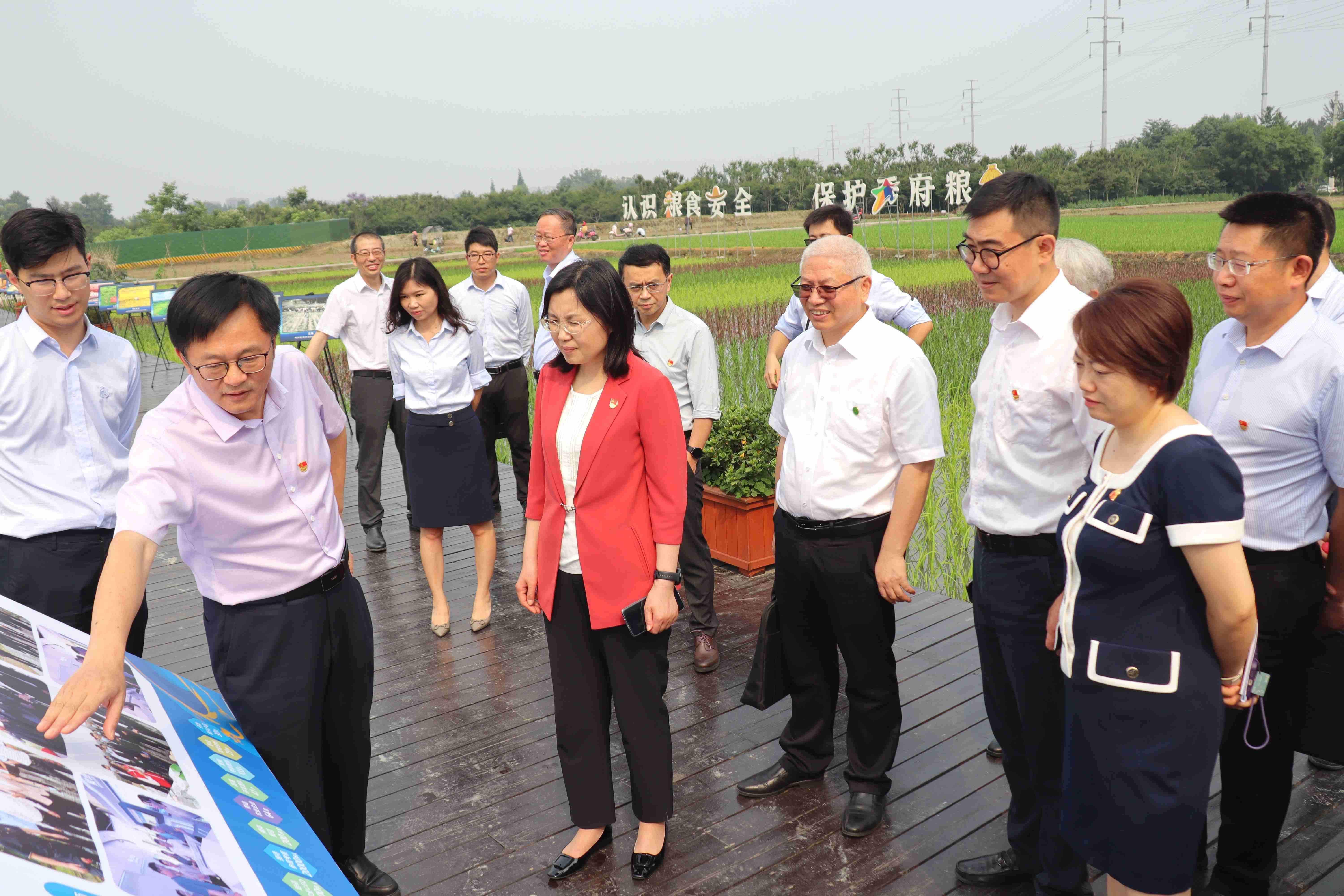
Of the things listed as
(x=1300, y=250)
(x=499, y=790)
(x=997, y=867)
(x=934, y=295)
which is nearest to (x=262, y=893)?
(x=499, y=790)

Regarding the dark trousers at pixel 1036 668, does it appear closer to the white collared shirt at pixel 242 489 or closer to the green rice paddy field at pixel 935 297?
the white collared shirt at pixel 242 489

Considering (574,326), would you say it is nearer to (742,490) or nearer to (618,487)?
(618,487)

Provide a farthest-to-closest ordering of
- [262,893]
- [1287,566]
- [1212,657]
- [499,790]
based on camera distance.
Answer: [499,790]
[1287,566]
[1212,657]
[262,893]

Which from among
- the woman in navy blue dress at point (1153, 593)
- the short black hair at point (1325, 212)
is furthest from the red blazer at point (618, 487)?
the short black hair at point (1325, 212)

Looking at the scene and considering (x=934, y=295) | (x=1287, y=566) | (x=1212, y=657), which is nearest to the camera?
(x=1212, y=657)

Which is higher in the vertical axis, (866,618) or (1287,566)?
(1287,566)

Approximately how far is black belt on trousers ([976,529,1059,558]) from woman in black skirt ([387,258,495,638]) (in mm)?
2346

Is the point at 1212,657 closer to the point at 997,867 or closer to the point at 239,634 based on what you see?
the point at 997,867

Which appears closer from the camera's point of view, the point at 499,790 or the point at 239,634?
the point at 239,634

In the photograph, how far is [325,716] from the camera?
214cm

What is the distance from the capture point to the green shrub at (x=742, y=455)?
13.9 feet

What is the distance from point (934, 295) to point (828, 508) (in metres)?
11.3

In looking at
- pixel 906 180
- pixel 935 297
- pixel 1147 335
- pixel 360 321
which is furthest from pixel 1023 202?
pixel 906 180

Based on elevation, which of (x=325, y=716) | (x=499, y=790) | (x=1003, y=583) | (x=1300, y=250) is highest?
(x=1300, y=250)
